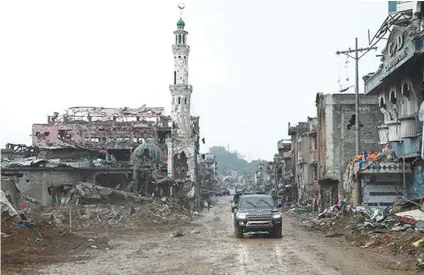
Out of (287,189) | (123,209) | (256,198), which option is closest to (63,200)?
(123,209)

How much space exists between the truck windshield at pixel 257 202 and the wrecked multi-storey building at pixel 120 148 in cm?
1801

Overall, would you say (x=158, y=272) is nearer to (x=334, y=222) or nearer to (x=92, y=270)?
(x=92, y=270)

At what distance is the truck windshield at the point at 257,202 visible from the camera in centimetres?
2527

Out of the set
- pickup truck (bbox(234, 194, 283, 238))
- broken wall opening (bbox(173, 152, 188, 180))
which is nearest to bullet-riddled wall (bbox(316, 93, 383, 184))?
pickup truck (bbox(234, 194, 283, 238))

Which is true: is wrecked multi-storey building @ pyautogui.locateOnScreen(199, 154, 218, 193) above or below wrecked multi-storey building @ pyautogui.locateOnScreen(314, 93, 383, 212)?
below

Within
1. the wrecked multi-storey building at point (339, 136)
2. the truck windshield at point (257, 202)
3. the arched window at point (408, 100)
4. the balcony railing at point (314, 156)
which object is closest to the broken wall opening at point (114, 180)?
the wrecked multi-storey building at point (339, 136)

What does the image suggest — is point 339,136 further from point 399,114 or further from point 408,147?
point 408,147

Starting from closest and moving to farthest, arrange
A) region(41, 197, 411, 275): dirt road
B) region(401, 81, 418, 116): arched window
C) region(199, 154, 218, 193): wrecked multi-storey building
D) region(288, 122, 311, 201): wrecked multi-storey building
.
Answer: region(41, 197, 411, 275): dirt road, region(401, 81, 418, 116): arched window, region(288, 122, 311, 201): wrecked multi-storey building, region(199, 154, 218, 193): wrecked multi-storey building

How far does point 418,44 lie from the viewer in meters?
22.9

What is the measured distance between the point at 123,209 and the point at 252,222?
16.2 meters

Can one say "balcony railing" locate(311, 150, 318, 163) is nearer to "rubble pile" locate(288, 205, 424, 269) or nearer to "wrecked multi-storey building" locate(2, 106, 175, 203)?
"wrecked multi-storey building" locate(2, 106, 175, 203)

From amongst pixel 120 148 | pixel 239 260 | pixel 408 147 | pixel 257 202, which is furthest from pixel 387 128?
pixel 120 148

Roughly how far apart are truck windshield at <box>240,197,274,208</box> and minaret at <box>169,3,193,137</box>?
4847 cm

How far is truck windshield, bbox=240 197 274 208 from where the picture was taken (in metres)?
25.3
